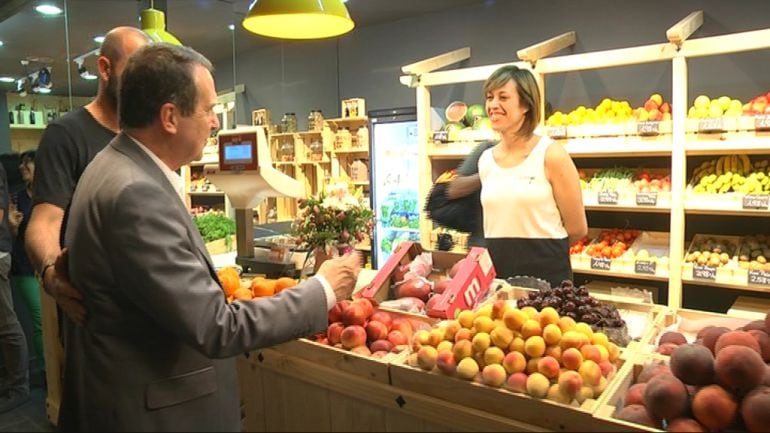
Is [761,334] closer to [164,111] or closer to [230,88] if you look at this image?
[164,111]

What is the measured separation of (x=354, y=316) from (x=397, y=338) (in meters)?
0.16

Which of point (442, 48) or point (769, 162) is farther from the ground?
point (442, 48)

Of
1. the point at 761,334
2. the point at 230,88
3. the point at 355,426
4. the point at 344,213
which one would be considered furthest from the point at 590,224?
the point at 230,88

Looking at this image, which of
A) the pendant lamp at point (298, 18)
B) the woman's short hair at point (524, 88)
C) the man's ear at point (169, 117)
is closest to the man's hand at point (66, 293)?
the man's ear at point (169, 117)

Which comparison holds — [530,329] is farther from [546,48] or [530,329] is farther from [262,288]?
[546,48]

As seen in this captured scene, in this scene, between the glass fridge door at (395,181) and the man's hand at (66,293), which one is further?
the glass fridge door at (395,181)

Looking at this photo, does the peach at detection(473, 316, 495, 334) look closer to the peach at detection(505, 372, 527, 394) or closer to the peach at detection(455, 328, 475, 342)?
the peach at detection(455, 328, 475, 342)

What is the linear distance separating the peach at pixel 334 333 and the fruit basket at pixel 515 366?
0.26 meters

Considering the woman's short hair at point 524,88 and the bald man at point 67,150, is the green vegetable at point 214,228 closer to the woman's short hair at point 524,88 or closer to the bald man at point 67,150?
the bald man at point 67,150

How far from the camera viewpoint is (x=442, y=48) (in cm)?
568

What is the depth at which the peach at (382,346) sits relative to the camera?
1776 millimetres

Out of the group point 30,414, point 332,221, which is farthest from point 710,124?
point 30,414

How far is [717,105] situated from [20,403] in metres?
4.92

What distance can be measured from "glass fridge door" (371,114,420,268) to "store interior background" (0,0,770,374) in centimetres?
30
